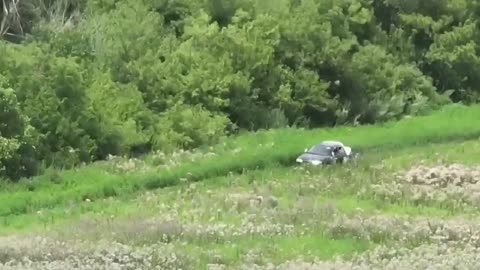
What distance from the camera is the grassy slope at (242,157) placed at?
29922 millimetres

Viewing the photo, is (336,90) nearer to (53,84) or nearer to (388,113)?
(388,113)

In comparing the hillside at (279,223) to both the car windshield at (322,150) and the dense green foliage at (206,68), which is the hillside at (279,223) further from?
the dense green foliage at (206,68)

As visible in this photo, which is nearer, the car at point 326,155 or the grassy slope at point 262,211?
the grassy slope at point 262,211

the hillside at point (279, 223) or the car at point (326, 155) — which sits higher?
the hillside at point (279, 223)

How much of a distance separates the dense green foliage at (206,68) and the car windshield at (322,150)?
476cm

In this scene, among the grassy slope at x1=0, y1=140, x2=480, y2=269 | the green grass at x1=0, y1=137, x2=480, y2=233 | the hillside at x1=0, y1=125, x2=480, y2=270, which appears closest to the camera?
the hillside at x1=0, y1=125, x2=480, y2=270

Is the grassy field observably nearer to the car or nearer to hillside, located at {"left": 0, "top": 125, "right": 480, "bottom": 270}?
hillside, located at {"left": 0, "top": 125, "right": 480, "bottom": 270}

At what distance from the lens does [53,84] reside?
3441cm

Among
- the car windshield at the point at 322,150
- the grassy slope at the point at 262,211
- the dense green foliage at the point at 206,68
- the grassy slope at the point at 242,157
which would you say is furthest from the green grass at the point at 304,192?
the dense green foliage at the point at 206,68

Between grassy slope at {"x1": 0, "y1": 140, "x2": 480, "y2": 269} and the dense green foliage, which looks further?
the dense green foliage

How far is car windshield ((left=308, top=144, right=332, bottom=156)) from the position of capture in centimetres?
3412

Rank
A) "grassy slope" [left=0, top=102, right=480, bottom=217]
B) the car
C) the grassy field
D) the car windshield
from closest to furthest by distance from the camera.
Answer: the grassy field, "grassy slope" [left=0, top=102, right=480, bottom=217], the car, the car windshield

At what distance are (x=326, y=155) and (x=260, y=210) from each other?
7.74 meters

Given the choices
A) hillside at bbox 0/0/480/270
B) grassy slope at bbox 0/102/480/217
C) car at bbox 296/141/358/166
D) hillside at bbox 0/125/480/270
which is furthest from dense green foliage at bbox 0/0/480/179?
car at bbox 296/141/358/166
